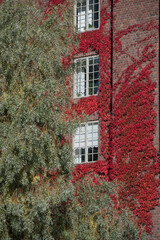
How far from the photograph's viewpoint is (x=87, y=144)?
71.0 feet

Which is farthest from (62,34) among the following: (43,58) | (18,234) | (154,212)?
(154,212)

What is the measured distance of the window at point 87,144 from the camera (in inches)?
842

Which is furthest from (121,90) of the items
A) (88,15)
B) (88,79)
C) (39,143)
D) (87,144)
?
(39,143)

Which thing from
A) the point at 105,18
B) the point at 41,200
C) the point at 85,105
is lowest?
the point at 41,200

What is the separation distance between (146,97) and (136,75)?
3.84 feet

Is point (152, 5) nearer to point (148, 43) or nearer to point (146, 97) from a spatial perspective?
point (148, 43)

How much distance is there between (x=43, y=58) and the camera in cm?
1486

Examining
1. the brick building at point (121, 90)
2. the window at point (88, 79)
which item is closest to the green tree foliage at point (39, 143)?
the brick building at point (121, 90)

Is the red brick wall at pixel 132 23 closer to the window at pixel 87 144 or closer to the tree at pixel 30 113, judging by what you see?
the window at pixel 87 144

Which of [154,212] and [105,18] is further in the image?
[105,18]

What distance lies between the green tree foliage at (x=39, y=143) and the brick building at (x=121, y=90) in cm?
374

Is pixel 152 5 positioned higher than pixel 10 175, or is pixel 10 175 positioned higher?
pixel 152 5

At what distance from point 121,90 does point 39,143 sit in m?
8.25

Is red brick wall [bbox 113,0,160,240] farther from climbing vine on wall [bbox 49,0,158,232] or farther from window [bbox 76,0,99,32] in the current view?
window [bbox 76,0,99,32]
